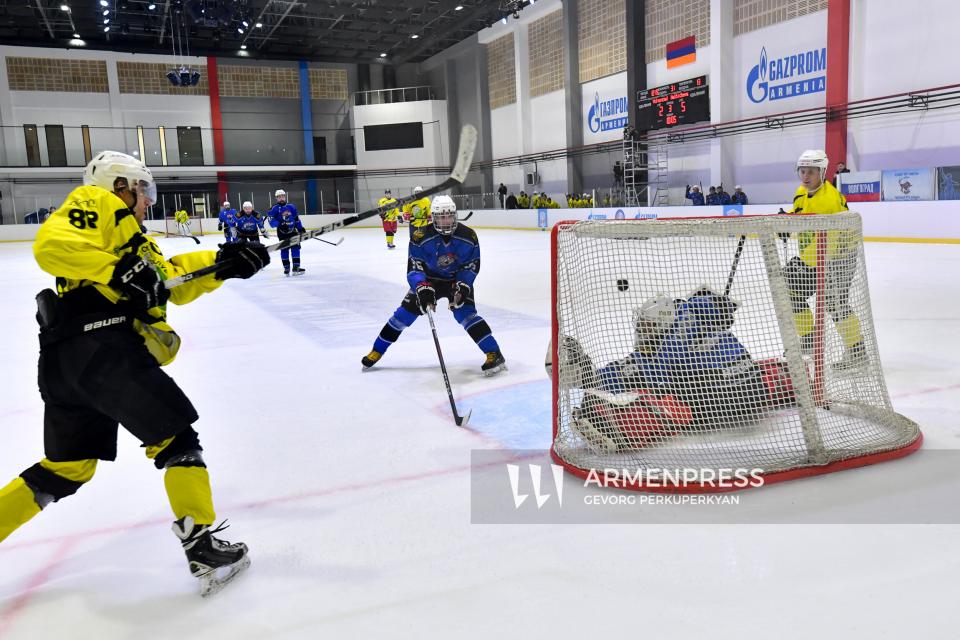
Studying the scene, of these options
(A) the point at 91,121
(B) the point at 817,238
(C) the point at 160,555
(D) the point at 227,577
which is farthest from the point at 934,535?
(A) the point at 91,121

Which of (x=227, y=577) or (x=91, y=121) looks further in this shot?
(x=91, y=121)

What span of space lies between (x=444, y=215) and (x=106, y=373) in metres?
2.73

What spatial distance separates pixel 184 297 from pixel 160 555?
794mm

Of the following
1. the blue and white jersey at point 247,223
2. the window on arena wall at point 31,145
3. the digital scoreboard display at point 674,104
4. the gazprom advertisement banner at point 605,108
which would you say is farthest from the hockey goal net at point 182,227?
the digital scoreboard display at point 674,104

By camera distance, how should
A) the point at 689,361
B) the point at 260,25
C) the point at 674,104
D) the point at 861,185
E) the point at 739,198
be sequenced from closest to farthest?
the point at 689,361, the point at 861,185, the point at 739,198, the point at 674,104, the point at 260,25

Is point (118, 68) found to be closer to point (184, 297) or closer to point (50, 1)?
point (50, 1)

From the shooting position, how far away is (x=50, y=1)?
876 inches

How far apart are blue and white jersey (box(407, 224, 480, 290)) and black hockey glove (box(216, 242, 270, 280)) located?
2211 millimetres

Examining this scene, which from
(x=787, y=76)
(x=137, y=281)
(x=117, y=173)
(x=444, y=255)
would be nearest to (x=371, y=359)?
(x=444, y=255)

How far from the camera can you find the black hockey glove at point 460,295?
4.45 metres

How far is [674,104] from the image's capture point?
18.5 m

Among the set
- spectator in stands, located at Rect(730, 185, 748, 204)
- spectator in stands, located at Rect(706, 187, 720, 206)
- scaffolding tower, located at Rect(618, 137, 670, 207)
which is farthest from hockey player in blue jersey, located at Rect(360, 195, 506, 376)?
scaffolding tower, located at Rect(618, 137, 670, 207)

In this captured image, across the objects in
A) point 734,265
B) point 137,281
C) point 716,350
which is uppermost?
point 137,281

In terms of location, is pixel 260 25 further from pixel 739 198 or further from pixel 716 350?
pixel 716 350
